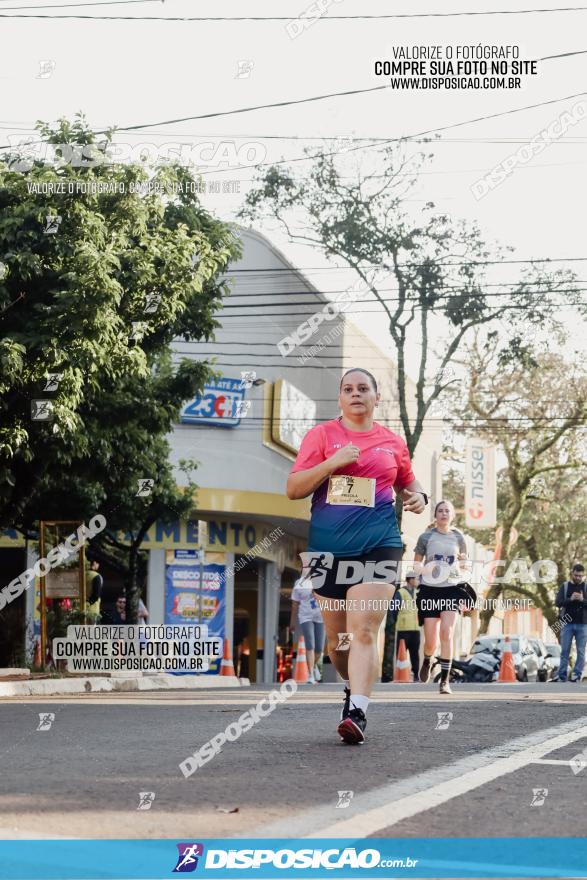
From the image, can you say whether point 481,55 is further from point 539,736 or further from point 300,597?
point 539,736

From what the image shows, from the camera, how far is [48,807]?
464cm

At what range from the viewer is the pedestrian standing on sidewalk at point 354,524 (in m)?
7.09

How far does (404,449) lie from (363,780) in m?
2.68

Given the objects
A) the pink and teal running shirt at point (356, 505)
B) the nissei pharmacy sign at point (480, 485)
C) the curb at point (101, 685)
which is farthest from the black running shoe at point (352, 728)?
the nissei pharmacy sign at point (480, 485)

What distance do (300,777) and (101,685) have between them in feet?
37.6

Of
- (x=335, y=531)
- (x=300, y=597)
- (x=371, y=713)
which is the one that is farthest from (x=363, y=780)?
(x=300, y=597)

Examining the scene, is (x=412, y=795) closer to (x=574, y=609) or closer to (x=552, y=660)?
(x=574, y=609)

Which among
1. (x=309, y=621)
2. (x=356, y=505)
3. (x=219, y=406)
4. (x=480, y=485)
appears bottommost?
(x=309, y=621)

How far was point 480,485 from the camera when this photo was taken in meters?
43.9

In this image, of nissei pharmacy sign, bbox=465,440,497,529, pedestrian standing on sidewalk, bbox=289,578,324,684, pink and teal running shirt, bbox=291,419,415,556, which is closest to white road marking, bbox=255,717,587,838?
pink and teal running shirt, bbox=291,419,415,556

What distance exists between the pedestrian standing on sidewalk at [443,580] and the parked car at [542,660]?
59.2 feet

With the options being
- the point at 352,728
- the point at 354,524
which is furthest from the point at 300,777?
the point at 354,524

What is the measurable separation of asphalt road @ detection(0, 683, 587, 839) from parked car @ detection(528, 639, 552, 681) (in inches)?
868

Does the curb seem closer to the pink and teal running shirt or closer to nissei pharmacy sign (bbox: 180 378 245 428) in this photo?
the pink and teal running shirt
